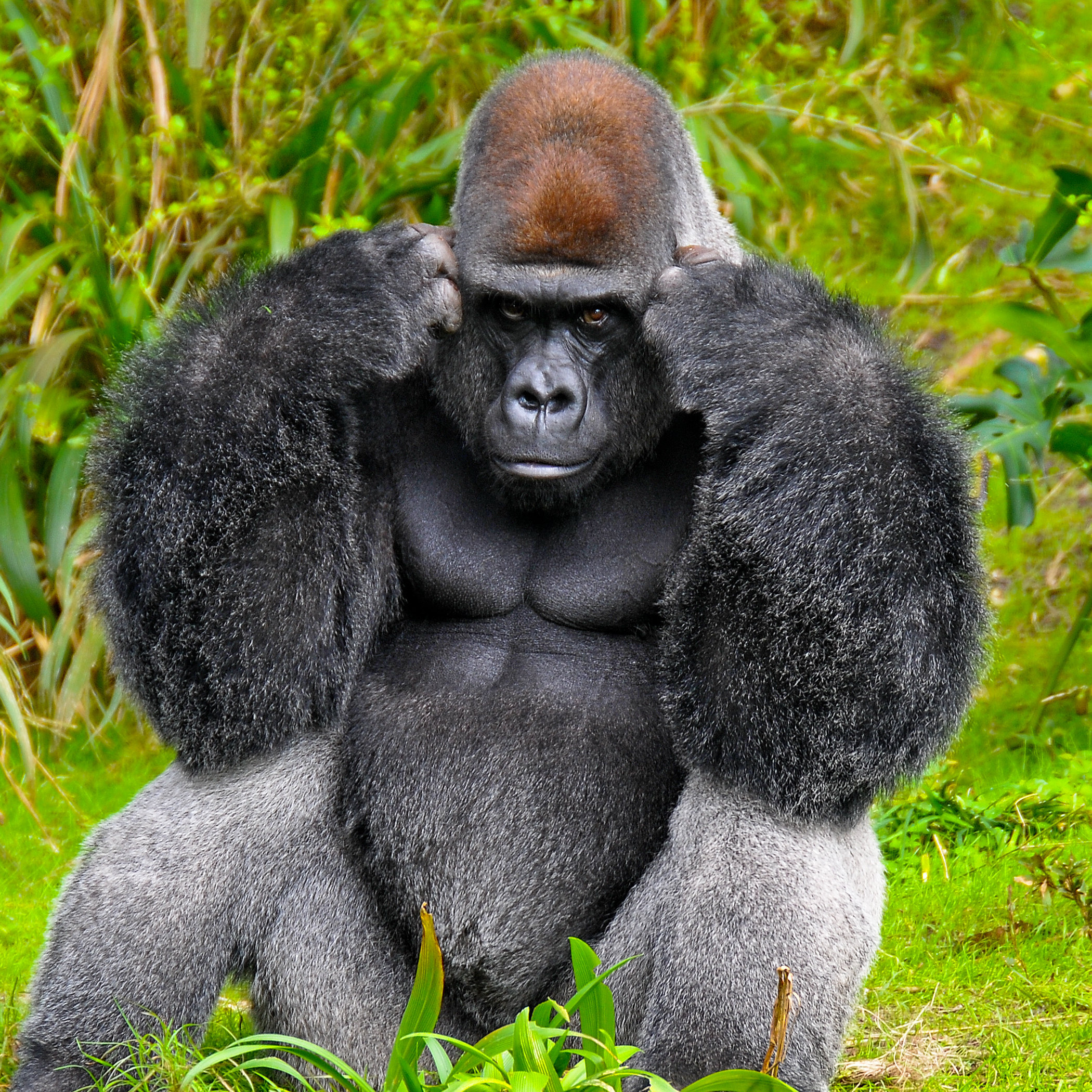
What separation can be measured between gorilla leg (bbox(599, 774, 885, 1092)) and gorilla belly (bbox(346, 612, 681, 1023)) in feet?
0.33

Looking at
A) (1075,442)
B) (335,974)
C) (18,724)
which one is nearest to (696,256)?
(335,974)

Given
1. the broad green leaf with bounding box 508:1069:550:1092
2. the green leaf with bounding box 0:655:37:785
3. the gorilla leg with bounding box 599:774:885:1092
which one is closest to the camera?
the broad green leaf with bounding box 508:1069:550:1092

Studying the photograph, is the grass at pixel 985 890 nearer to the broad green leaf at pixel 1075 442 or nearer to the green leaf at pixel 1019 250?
the broad green leaf at pixel 1075 442

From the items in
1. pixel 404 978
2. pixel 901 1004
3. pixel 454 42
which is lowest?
pixel 901 1004

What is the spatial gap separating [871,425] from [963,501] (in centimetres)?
23

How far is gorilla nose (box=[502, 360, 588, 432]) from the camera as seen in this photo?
2.54m

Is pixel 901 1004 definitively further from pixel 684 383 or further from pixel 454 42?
pixel 454 42

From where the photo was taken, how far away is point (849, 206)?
664 centimetres

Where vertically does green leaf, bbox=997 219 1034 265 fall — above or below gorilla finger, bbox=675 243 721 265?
below

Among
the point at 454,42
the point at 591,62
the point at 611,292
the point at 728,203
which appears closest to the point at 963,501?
the point at 611,292

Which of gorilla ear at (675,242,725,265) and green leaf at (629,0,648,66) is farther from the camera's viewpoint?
green leaf at (629,0,648,66)

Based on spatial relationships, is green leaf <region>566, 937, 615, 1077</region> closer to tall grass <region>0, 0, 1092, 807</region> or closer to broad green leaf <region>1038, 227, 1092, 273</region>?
tall grass <region>0, 0, 1092, 807</region>

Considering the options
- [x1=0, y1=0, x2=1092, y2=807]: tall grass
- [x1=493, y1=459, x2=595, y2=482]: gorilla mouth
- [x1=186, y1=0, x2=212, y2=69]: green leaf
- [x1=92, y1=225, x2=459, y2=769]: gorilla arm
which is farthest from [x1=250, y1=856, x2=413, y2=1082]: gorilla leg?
[x1=186, y1=0, x2=212, y2=69]: green leaf

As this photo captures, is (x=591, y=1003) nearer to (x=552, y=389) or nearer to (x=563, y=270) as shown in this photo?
(x=552, y=389)
